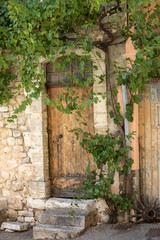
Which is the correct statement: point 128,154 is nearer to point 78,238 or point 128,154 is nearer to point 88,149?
point 88,149

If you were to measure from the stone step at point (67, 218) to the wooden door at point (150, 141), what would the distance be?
973mm

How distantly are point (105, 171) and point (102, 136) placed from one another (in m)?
0.62

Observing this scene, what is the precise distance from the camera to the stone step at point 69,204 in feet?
19.4

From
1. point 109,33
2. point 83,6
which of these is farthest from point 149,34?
point 83,6

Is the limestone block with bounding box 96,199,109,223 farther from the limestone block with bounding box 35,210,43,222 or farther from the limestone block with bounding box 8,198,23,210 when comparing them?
the limestone block with bounding box 8,198,23,210

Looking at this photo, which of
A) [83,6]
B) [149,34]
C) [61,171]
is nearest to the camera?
[149,34]

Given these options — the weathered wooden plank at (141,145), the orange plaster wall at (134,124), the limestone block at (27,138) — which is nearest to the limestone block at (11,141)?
the limestone block at (27,138)

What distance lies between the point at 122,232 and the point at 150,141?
1468 mm

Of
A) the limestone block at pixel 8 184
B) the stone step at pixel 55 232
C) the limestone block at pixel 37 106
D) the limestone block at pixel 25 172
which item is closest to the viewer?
the stone step at pixel 55 232

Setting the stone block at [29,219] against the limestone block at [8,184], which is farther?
the limestone block at [8,184]

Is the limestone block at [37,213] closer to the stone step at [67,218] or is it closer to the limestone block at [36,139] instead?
the stone step at [67,218]

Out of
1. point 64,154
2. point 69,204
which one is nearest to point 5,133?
point 64,154

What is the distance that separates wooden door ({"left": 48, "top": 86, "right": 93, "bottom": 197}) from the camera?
6.28 m

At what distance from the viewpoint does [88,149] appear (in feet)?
18.9
